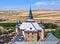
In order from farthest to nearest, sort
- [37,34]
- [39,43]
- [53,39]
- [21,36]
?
[37,34] < [21,36] < [53,39] < [39,43]

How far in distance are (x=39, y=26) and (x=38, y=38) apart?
3.02m

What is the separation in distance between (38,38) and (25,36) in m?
3.72

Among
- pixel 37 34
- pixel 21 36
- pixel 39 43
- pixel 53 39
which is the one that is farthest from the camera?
pixel 37 34

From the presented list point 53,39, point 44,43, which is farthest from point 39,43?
point 53,39

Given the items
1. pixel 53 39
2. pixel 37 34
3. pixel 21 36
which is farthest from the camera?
pixel 37 34

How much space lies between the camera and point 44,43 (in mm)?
48594

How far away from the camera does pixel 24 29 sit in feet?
205

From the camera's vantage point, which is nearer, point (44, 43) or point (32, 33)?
point (44, 43)

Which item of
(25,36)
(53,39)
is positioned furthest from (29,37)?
(53,39)

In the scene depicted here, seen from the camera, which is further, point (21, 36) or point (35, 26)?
point (35, 26)

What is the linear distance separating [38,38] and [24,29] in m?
4.10

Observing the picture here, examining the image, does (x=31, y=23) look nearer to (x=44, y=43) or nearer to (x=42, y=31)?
(x=42, y=31)

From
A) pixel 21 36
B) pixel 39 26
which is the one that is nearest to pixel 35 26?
pixel 39 26

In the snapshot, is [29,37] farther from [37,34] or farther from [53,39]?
[53,39]
